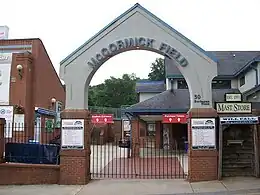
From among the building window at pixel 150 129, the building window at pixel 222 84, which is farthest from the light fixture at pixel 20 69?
the building window at pixel 150 129

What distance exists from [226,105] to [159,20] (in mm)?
3901

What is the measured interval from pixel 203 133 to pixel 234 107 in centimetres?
159

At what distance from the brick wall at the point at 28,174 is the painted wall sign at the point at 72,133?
2.96 feet

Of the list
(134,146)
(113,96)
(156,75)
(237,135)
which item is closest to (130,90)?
(113,96)

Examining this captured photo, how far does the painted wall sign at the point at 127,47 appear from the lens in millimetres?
12750

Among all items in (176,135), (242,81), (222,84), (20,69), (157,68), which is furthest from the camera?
(157,68)

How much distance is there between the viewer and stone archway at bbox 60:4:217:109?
41.5 ft

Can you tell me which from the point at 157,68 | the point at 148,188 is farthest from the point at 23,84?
the point at 157,68

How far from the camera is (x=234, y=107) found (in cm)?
1285

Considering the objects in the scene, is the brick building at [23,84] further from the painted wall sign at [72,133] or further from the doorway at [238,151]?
the doorway at [238,151]

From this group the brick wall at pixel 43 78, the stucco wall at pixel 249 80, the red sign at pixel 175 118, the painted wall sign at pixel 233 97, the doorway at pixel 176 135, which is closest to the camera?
the painted wall sign at pixel 233 97

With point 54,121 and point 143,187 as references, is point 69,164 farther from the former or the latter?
point 54,121

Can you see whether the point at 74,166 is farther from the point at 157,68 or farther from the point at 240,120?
the point at 157,68

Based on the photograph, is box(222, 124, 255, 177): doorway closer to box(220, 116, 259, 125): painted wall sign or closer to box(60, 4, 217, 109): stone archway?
box(220, 116, 259, 125): painted wall sign
